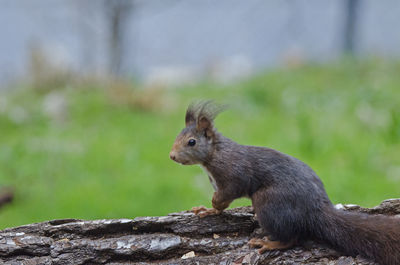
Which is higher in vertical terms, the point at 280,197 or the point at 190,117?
the point at 190,117

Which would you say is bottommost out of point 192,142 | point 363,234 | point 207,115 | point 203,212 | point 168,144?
point 363,234

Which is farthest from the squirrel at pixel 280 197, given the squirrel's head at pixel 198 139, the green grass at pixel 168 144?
the green grass at pixel 168 144

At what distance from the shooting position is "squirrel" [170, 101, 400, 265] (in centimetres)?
169

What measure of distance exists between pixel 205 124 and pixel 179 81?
259 inches

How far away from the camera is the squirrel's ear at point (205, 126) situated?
2.03 meters

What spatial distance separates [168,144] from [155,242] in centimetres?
229

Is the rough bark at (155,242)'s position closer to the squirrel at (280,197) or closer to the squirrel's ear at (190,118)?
the squirrel at (280,197)

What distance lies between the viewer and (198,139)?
79.6 inches

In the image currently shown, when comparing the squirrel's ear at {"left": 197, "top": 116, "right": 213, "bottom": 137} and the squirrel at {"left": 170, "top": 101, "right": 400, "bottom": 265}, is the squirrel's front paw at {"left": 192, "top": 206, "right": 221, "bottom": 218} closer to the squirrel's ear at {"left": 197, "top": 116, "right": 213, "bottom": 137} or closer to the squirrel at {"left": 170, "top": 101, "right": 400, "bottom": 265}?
the squirrel at {"left": 170, "top": 101, "right": 400, "bottom": 265}

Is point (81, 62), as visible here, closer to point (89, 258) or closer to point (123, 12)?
point (123, 12)

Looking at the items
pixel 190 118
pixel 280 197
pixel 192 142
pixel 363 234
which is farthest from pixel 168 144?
pixel 363 234

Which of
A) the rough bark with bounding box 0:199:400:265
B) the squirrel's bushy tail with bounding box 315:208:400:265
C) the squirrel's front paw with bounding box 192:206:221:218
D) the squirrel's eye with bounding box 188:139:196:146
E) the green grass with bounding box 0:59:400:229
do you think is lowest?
the squirrel's bushy tail with bounding box 315:208:400:265

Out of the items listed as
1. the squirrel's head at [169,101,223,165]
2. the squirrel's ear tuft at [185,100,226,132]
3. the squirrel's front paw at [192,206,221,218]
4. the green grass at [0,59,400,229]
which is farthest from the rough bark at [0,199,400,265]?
the green grass at [0,59,400,229]

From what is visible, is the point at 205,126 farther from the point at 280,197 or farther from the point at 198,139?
the point at 280,197
